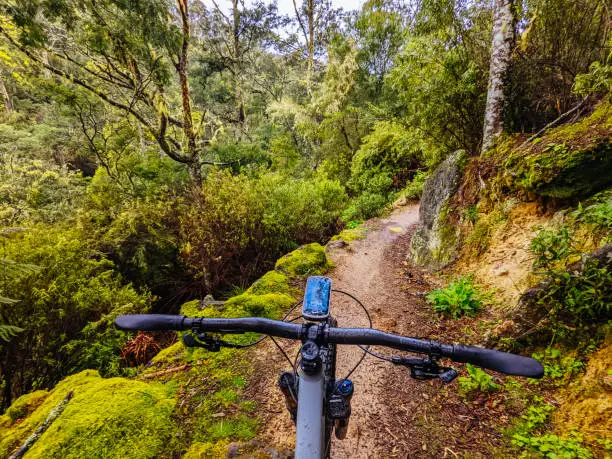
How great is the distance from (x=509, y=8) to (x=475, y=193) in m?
3.86

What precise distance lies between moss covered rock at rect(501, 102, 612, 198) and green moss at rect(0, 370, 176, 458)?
20.3ft

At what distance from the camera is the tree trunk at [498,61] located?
5430 mm

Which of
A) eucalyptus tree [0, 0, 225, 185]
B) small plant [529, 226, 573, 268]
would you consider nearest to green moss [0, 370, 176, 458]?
small plant [529, 226, 573, 268]

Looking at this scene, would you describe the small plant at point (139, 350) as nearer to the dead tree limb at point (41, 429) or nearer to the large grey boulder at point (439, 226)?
the dead tree limb at point (41, 429)

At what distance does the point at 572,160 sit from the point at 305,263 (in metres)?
5.36

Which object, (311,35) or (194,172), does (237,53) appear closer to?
(311,35)

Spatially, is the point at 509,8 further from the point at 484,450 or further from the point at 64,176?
the point at 64,176

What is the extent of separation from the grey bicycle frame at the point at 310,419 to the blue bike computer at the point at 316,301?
11.8 inches

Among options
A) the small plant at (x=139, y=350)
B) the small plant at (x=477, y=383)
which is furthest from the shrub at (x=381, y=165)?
the small plant at (x=139, y=350)

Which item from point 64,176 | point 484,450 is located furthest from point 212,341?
point 64,176

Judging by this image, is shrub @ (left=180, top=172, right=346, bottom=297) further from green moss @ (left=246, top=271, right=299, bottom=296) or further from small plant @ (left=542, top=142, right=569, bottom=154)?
small plant @ (left=542, top=142, right=569, bottom=154)

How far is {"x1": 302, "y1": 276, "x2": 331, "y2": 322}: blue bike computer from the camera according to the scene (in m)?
1.44

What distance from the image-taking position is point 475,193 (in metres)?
5.85

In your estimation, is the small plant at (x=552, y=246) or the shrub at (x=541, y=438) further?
the small plant at (x=552, y=246)
